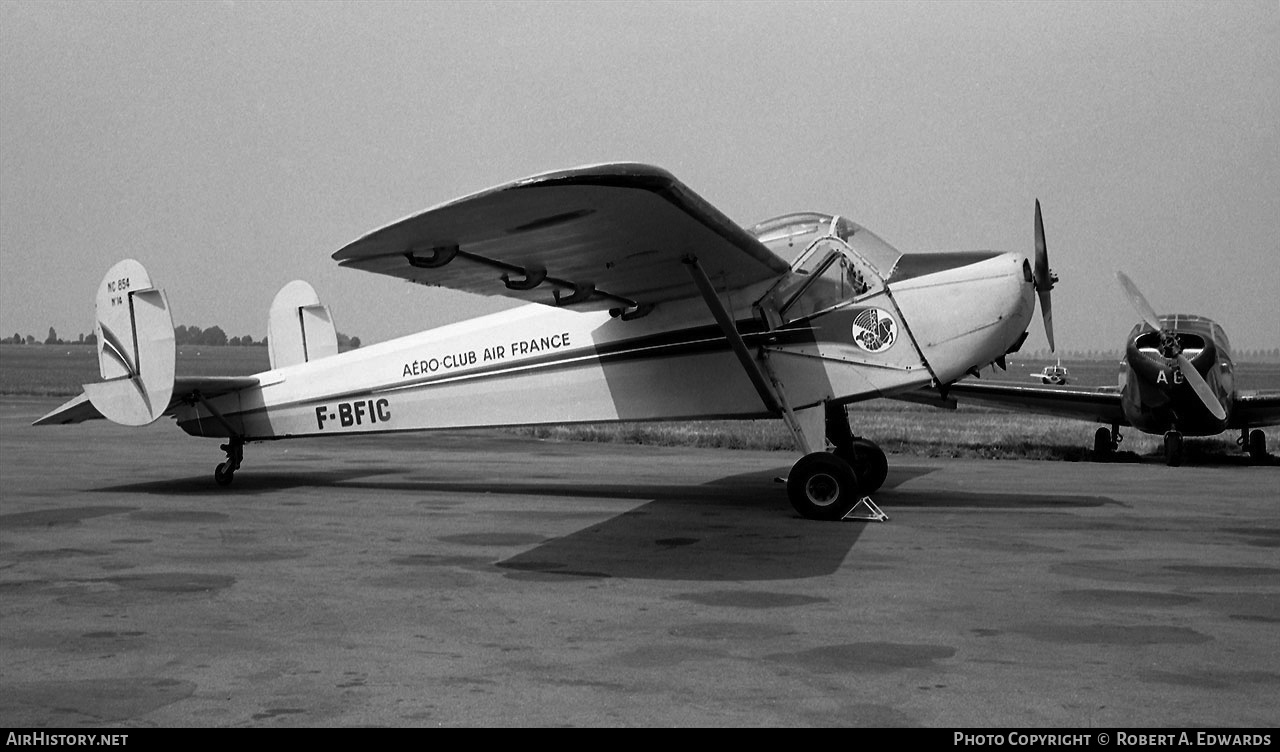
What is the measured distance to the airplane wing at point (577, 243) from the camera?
24.2ft

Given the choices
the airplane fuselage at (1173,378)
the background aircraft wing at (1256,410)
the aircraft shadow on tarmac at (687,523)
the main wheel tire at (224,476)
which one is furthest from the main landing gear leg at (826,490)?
the background aircraft wing at (1256,410)

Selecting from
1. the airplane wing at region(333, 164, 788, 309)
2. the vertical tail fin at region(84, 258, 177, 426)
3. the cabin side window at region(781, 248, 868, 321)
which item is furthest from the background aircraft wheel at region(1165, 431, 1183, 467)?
the vertical tail fin at region(84, 258, 177, 426)

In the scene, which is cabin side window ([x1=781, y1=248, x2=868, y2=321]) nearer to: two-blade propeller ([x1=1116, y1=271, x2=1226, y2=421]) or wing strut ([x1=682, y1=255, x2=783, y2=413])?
wing strut ([x1=682, y1=255, x2=783, y2=413])

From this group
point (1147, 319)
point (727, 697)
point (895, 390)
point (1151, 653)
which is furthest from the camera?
point (1147, 319)

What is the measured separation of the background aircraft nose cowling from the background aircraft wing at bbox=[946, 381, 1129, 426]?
400 inches

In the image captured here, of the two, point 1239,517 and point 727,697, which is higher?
point 727,697

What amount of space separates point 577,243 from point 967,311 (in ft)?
12.8

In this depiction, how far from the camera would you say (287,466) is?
16094 millimetres

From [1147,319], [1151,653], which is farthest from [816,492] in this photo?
[1147,319]

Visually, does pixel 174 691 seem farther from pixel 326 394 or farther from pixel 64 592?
pixel 326 394

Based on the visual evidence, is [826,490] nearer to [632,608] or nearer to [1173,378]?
[632,608]

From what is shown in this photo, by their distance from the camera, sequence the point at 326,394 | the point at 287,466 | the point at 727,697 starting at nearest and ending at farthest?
the point at 727,697
the point at 326,394
the point at 287,466

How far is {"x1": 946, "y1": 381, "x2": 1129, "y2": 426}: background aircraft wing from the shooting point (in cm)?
2062

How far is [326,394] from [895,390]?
22.6 feet
